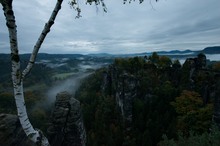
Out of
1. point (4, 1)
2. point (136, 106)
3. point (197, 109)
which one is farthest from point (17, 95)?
point (136, 106)

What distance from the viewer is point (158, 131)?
141 feet

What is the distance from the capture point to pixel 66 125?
16.1 meters

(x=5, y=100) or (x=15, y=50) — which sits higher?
(x=15, y=50)

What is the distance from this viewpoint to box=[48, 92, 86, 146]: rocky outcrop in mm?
15953

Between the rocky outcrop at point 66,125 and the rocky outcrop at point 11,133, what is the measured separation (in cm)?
390

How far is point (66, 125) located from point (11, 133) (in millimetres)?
4570

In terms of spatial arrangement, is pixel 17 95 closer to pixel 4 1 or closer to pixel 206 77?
pixel 4 1

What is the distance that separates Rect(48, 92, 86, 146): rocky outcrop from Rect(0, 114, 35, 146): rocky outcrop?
12.8ft

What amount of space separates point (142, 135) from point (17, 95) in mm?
37367

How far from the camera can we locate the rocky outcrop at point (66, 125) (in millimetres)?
15953

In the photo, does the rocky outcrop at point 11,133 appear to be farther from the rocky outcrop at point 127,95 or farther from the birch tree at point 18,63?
the rocky outcrop at point 127,95

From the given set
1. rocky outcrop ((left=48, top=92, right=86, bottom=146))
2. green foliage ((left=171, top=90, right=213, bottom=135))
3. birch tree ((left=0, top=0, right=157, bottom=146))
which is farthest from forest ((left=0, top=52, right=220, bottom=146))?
birch tree ((left=0, top=0, right=157, bottom=146))

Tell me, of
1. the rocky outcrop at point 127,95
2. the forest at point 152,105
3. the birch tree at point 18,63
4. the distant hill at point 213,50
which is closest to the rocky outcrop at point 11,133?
the birch tree at point 18,63

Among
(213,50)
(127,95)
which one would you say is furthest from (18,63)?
(213,50)
